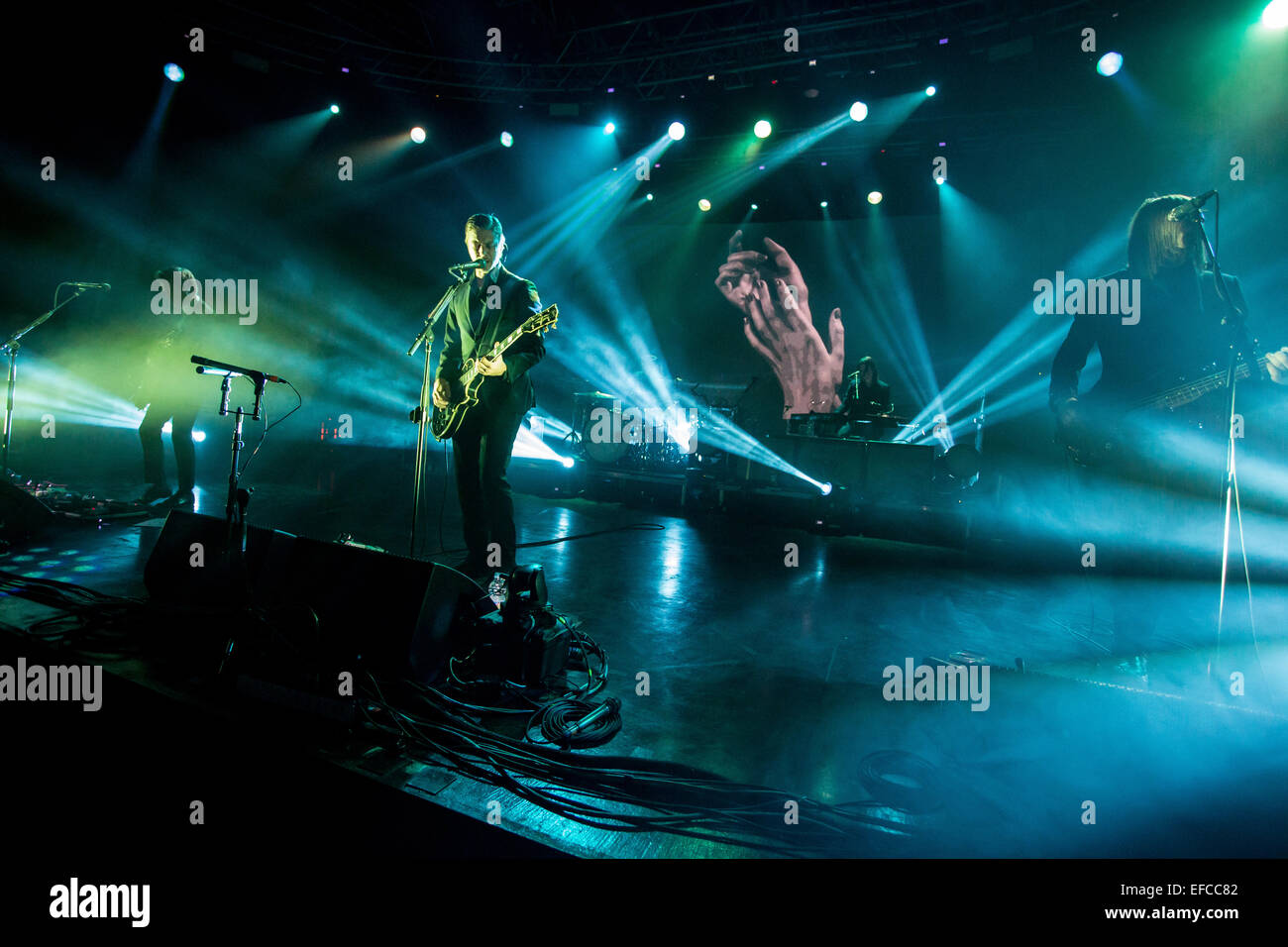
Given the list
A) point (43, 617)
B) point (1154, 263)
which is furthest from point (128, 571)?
point (1154, 263)

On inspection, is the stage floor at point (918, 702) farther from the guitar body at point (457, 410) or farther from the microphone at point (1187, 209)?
the microphone at point (1187, 209)

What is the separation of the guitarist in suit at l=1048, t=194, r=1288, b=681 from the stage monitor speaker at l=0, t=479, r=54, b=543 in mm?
6258

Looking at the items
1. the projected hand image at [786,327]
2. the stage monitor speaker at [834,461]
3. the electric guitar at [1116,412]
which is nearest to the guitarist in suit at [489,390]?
the electric guitar at [1116,412]

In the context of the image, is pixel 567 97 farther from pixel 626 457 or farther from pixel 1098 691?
pixel 1098 691

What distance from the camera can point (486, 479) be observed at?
11.2ft

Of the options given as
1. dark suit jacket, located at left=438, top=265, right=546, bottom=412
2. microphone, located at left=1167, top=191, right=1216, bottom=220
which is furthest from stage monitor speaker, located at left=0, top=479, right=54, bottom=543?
microphone, located at left=1167, top=191, right=1216, bottom=220

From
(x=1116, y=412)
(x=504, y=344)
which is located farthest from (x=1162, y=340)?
(x=504, y=344)

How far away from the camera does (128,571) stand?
11.1 feet

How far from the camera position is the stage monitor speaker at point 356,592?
2121 mm

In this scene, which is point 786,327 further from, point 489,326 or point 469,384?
point 469,384

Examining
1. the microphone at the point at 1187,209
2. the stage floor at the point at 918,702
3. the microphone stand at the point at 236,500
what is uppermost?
the microphone at the point at 1187,209

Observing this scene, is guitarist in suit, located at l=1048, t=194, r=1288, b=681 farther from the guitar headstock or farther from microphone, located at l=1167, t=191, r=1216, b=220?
the guitar headstock

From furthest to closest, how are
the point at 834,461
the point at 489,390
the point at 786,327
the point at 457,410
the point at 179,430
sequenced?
the point at 786,327
the point at 834,461
the point at 179,430
the point at 457,410
the point at 489,390

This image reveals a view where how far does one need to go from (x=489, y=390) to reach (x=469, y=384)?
5.5 inches
